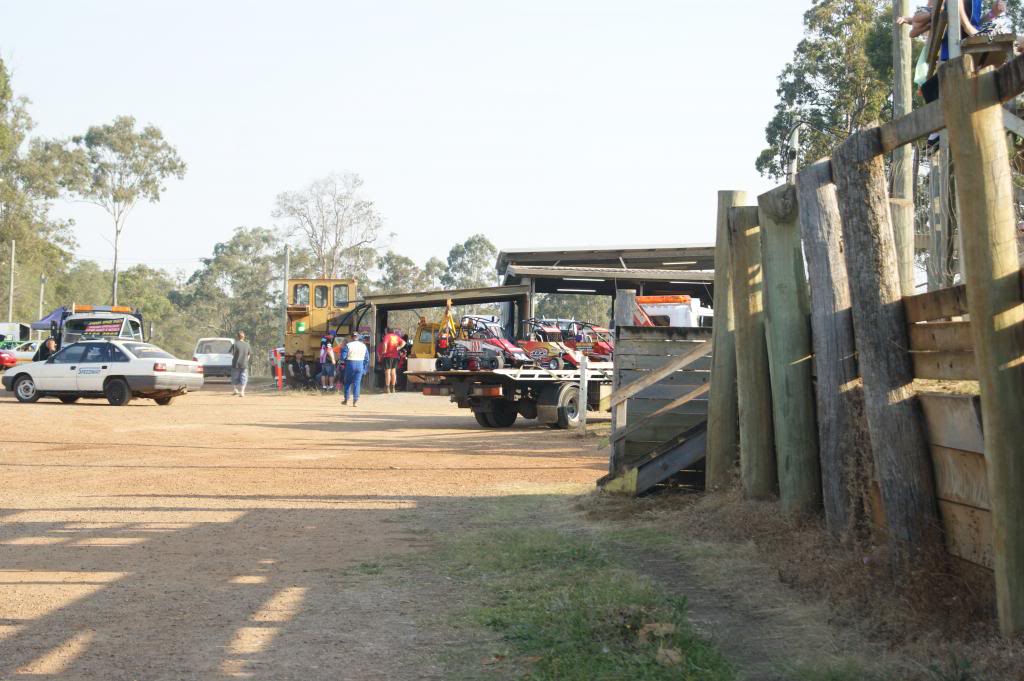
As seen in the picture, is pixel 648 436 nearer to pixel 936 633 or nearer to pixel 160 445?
pixel 936 633

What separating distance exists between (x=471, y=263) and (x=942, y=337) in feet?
305

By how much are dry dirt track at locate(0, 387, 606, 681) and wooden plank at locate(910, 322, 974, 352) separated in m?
2.63

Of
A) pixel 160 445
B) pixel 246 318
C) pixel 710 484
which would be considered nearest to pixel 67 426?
pixel 160 445

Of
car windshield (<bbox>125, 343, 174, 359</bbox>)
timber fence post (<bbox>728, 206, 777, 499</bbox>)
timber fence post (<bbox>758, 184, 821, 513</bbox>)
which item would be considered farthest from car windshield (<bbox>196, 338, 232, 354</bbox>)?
timber fence post (<bbox>758, 184, 821, 513</bbox>)

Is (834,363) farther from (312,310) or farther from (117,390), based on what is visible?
(312,310)

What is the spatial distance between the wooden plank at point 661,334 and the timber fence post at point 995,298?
5891 mm

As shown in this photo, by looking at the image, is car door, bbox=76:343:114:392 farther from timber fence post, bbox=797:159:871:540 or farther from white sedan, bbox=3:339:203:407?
timber fence post, bbox=797:159:871:540

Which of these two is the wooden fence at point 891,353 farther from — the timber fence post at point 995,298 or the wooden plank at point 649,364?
the wooden plank at point 649,364

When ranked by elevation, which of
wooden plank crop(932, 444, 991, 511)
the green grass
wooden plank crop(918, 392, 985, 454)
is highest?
wooden plank crop(918, 392, 985, 454)

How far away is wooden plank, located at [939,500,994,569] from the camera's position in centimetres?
441

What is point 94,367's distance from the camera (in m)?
24.6

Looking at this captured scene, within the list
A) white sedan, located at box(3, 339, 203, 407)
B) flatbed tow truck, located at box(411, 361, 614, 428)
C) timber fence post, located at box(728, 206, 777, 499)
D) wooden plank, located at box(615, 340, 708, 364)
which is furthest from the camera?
white sedan, located at box(3, 339, 203, 407)

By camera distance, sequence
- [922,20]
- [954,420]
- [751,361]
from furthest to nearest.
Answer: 1. [922,20]
2. [751,361]
3. [954,420]

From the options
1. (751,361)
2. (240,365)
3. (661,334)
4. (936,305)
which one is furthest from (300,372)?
(936,305)
